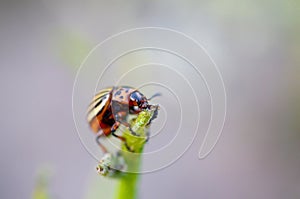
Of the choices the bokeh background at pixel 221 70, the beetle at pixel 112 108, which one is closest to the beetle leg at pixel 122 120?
the beetle at pixel 112 108

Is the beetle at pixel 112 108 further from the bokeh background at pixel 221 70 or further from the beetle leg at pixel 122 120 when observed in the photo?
the bokeh background at pixel 221 70

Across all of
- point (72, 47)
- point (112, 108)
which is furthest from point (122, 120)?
point (72, 47)

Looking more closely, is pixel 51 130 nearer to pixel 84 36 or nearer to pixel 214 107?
pixel 84 36

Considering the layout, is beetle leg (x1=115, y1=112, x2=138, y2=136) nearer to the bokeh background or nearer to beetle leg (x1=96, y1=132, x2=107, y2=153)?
beetle leg (x1=96, y1=132, x2=107, y2=153)

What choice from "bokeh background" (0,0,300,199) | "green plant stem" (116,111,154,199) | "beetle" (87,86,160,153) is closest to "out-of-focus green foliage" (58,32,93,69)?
"bokeh background" (0,0,300,199)

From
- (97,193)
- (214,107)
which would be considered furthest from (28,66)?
(97,193)
